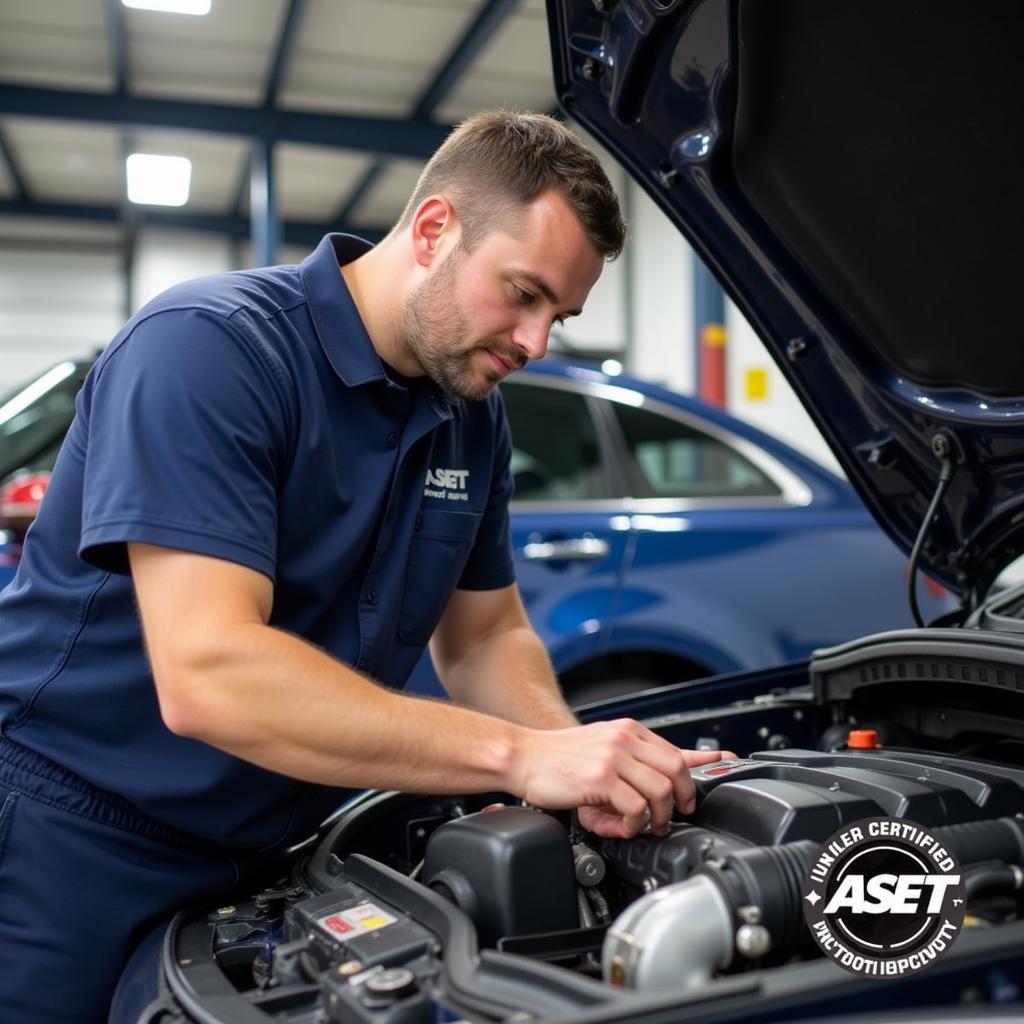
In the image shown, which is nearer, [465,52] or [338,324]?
[338,324]

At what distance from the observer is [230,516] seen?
1.15m

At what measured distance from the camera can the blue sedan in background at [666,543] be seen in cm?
298

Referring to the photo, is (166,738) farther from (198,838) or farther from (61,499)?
(61,499)

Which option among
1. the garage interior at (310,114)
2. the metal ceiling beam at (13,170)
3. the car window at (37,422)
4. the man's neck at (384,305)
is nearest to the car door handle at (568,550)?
the car window at (37,422)

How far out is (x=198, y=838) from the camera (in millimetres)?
1340

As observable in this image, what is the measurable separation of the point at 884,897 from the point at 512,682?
0.74 metres

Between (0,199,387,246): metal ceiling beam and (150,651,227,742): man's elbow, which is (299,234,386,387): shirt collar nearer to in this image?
(150,651,227,742): man's elbow

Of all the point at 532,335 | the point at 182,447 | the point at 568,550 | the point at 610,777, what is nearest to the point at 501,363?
the point at 532,335

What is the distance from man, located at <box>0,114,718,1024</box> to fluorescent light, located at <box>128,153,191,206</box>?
982 centimetres

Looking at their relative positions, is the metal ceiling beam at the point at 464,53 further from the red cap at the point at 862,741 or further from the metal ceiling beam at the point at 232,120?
the red cap at the point at 862,741

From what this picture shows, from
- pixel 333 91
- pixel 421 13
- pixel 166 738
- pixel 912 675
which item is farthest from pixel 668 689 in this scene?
pixel 333 91

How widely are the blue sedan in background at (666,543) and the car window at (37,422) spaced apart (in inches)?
0.8

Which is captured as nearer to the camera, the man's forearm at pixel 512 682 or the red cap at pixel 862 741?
the red cap at pixel 862 741

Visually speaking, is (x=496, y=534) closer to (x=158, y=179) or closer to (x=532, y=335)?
(x=532, y=335)
